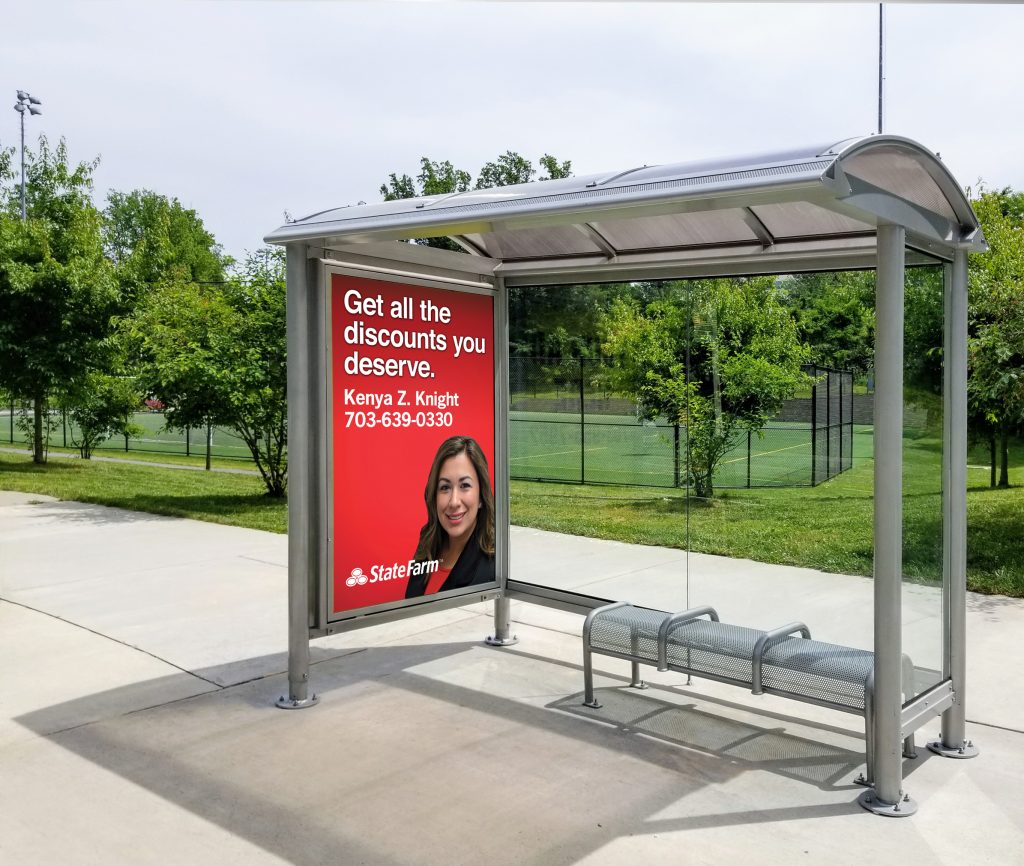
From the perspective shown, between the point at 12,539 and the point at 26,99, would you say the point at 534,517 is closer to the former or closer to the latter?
the point at 12,539

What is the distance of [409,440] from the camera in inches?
242

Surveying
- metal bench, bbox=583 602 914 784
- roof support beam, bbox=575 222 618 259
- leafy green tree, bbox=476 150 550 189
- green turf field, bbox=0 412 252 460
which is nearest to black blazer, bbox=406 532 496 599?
metal bench, bbox=583 602 914 784

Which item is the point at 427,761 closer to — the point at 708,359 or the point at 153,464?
the point at 708,359

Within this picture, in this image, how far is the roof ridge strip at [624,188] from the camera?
3.69 m

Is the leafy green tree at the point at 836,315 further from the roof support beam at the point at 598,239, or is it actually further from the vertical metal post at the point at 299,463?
the vertical metal post at the point at 299,463

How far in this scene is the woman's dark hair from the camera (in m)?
6.30

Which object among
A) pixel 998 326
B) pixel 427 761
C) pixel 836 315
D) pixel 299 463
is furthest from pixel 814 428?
pixel 427 761

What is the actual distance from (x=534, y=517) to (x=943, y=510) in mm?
2846

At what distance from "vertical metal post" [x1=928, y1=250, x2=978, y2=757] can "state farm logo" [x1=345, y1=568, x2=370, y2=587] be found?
10.3ft

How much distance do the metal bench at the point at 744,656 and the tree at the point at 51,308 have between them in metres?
14.1

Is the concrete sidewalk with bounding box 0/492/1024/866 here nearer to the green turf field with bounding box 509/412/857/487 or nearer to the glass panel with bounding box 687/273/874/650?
the glass panel with bounding box 687/273/874/650

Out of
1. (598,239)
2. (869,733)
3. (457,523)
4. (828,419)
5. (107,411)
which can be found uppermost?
(598,239)

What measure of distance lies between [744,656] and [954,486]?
51.4 inches

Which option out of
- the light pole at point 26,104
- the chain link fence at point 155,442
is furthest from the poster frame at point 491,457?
the light pole at point 26,104
